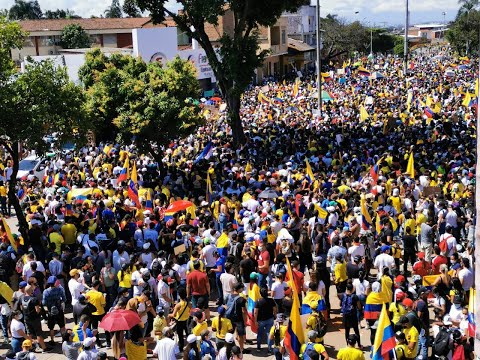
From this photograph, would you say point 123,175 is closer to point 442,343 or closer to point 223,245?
point 223,245

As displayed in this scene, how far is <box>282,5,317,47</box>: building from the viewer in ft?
248

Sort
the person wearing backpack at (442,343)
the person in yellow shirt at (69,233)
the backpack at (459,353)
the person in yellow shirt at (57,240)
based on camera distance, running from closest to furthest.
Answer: the backpack at (459,353), the person wearing backpack at (442,343), the person in yellow shirt at (57,240), the person in yellow shirt at (69,233)

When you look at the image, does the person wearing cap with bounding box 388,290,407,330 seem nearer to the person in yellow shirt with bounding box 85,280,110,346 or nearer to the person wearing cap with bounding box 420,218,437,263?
the person wearing cap with bounding box 420,218,437,263

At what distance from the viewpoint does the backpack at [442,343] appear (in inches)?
304

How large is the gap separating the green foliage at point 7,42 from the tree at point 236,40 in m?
10.2

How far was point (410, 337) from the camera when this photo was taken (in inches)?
313

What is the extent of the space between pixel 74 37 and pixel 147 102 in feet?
134

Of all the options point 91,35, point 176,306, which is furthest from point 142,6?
point 91,35

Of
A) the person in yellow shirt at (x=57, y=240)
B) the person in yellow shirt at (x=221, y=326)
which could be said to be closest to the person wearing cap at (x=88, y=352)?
the person in yellow shirt at (x=221, y=326)

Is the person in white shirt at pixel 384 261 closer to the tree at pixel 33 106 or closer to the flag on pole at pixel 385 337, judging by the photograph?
the flag on pole at pixel 385 337

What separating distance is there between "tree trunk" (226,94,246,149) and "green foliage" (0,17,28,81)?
11583 millimetres

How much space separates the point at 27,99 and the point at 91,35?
4894cm

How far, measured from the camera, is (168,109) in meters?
20.1

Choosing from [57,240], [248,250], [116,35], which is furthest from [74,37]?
[248,250]
